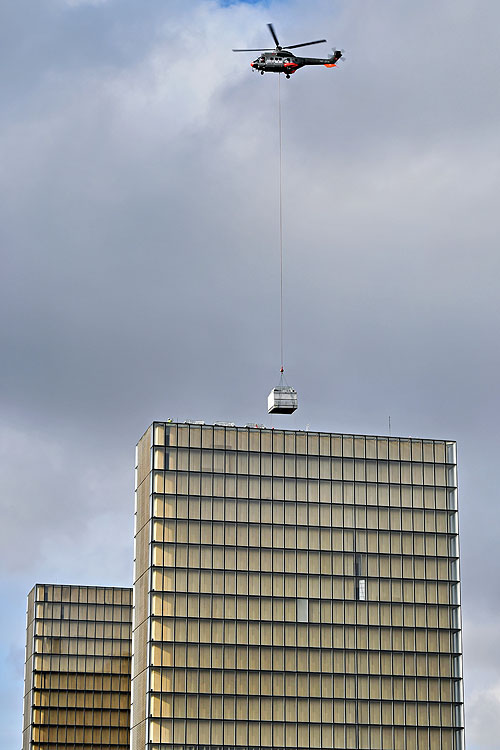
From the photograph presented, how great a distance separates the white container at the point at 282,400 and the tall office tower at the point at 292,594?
3.45 metres

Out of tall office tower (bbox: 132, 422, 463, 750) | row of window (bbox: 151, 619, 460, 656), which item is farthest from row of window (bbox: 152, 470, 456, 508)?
row of window (bbox: 151, 619, 460, 656)

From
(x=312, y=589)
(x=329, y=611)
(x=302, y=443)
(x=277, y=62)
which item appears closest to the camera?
(x=277, y=62)

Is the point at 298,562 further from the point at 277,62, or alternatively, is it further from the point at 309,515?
the point at 277,62

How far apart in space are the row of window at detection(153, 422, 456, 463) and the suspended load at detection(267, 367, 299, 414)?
338 cm

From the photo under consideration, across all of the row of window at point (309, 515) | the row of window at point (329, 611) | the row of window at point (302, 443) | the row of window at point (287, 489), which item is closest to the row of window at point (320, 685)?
the row of window at point (329, 611)

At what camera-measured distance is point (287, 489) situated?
157625 mm

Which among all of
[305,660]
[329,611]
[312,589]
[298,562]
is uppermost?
[298,562]

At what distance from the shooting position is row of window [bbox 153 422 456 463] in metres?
→ 155

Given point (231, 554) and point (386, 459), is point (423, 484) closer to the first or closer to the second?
point (386, 459)

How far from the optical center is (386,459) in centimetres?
16175

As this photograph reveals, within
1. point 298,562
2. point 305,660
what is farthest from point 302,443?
point 305,660

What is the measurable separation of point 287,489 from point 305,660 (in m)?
17.8

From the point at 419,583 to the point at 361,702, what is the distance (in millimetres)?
14101

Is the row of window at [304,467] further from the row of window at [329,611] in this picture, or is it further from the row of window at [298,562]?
the row of window at [329,611]
